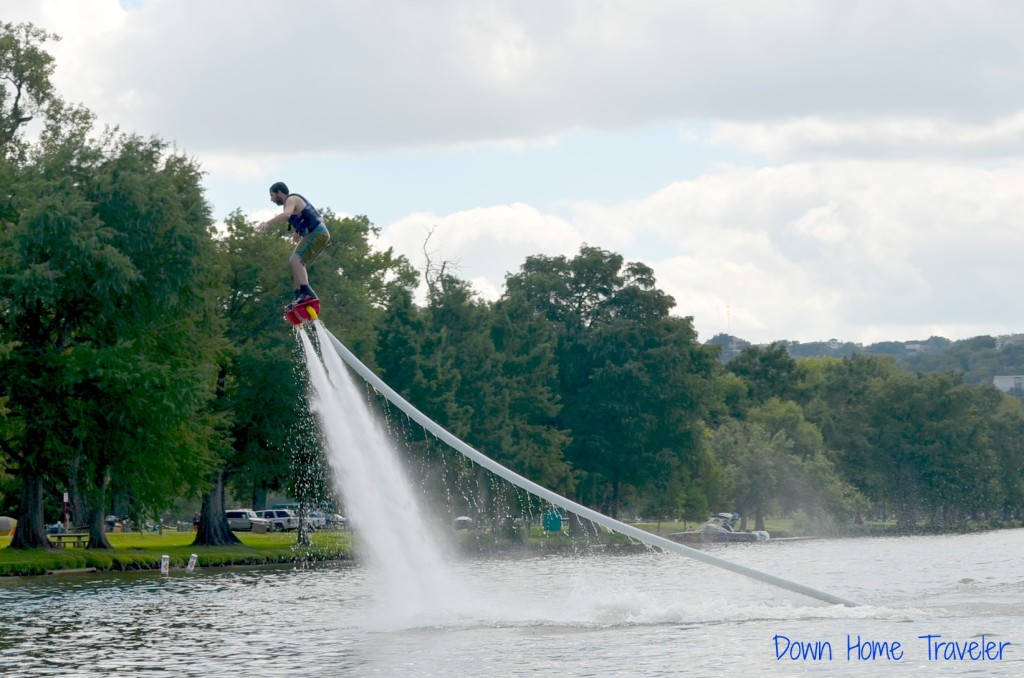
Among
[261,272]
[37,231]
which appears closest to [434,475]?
[261,272]

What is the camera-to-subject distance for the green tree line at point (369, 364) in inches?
2405

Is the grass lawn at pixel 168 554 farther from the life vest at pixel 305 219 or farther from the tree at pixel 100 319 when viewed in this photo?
the life vest at pixel 305 219

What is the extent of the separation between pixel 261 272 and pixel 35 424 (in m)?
20.2

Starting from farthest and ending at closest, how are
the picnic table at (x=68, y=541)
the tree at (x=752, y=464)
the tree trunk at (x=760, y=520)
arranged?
the tree trunk at (x=760, y=520), the tree at (x=752, y=464), the picnic table at (x=68, y=541)

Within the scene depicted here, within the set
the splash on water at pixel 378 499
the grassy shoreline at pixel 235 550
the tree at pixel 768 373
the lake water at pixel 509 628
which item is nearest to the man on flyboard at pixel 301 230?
the splash on water at pixel 378 499

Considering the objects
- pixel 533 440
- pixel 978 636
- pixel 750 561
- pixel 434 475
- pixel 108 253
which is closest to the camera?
pixel 978 636

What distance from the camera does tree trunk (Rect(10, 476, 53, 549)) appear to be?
207 ft

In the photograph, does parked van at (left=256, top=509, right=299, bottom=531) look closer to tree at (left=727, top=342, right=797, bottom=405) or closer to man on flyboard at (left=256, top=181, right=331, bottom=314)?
tree at (left=727, top=342, right=797, bottom=405)

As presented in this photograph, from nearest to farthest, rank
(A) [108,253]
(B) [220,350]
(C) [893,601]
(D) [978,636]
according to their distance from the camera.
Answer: (D) [978,636]
(C) [893,601]
(A) [108,253]
(B) [220,350]

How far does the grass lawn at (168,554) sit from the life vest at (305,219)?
35236mm

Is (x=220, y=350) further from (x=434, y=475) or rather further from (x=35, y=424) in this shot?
(x=434, y=475)

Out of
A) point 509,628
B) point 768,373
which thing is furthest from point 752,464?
point 509,628

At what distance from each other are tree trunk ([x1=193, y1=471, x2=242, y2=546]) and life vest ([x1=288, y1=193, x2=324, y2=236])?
171 ft

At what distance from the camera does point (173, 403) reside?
60.8 metres
